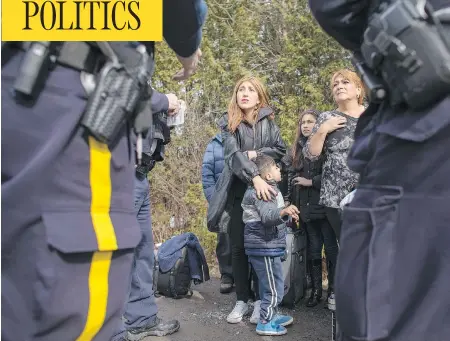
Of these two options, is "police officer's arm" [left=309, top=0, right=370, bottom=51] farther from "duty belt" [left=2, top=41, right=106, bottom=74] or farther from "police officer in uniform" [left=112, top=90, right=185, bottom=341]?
"police officer in uniform" [left=112, top=90, right=185, bottom=341]

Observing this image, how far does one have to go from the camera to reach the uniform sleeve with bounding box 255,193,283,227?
4.37m

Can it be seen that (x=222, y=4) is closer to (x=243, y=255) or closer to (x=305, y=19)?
(x=305, y=19)

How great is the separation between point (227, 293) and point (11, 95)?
4.73 m

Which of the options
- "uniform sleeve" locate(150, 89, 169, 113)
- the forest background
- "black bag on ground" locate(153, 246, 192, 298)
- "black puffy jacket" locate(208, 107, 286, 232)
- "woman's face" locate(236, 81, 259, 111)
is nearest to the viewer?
"uniform sleeve" locate(150, 89, 169, 113)

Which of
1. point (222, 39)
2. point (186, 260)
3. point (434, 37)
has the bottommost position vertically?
point (186, 260)

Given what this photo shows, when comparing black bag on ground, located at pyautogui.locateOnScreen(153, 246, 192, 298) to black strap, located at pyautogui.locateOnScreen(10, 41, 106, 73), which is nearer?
black strap, located at pyautogui.locateOnScreen(10, 41, 106, 73)

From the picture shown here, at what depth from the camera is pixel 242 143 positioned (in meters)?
4.87

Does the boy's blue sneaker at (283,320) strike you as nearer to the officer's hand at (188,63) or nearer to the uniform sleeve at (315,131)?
the uniform sleeve at (315,131)

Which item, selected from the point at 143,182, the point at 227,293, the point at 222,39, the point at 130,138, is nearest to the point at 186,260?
the point at 227,293

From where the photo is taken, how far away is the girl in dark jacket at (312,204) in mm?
5055

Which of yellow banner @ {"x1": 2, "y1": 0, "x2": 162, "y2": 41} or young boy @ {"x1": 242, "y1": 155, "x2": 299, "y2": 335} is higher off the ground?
yellow banner @ {"x1": 2, "y1": 0, "x2": 162, "y2": 41}

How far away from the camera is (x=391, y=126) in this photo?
5.17 feet

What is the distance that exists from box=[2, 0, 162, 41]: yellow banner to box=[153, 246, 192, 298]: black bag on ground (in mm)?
4019

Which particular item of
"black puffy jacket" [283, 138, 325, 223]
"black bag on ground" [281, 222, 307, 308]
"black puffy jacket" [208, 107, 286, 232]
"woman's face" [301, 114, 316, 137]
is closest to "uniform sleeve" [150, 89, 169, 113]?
"black puffy jacket" [208, 107, 286, 232]
